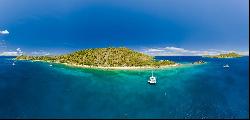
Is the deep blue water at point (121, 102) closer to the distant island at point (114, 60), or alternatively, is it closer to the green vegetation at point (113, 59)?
the distant island at point (114, 60)

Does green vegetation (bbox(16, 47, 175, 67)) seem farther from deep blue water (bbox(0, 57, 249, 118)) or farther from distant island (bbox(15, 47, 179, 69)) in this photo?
deep blue water (bbox(0, 57, 249, 118))

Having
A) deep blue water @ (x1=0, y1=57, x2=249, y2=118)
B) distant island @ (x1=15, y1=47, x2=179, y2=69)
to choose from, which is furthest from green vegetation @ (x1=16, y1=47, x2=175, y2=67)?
deep blue water @ (x1=0, y1=57, x2=249, y2=118)

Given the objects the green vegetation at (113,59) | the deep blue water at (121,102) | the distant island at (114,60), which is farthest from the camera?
the green vegetation at (113,59)

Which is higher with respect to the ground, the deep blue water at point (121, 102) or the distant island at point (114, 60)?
the distant island at point (114, 60)

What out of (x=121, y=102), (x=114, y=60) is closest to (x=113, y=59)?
(x=114, y=60)

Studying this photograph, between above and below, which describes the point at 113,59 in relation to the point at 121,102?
above

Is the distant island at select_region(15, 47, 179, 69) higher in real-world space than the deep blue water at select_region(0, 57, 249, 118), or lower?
higher

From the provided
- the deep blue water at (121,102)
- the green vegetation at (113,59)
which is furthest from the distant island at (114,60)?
the deep blue water at (121,102)

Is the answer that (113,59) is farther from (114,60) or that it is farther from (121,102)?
(121,102)

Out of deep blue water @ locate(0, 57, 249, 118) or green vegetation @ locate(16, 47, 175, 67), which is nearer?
deep blue water @ locate(0, 57, 249, 118)

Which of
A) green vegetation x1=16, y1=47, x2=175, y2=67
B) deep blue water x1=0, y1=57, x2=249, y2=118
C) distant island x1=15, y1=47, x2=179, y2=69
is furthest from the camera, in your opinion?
green vegetation x1=16, y1=47, x2=175, y2=67

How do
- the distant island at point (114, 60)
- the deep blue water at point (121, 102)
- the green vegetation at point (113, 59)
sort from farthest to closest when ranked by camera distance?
1. the green vegetation at point (113, 59)
2. the distant island at point (114, 60)
3. the deep blue water at point (121, 102)

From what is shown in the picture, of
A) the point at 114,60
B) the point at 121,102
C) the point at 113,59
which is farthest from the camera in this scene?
the point at 113,59
